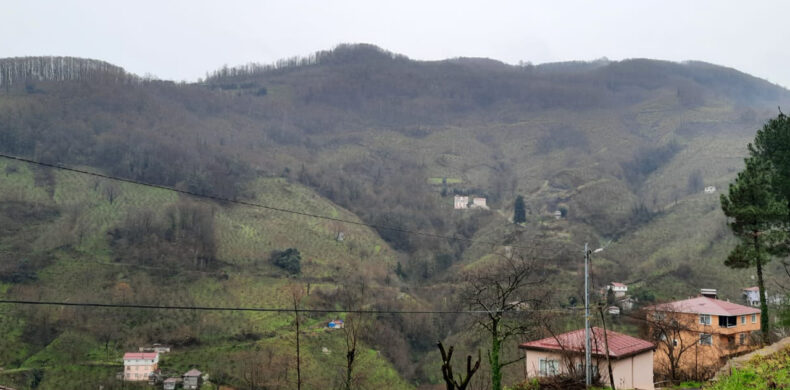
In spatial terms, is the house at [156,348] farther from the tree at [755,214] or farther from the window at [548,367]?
the tree at [755,214]

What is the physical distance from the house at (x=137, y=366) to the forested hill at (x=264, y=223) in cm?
229

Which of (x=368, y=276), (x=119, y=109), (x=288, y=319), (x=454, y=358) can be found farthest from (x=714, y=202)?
(x=119, y=109)

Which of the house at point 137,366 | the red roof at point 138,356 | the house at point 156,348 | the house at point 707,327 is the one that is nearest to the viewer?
the house at point 707,327

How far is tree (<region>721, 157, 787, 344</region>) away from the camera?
2642 centimetres

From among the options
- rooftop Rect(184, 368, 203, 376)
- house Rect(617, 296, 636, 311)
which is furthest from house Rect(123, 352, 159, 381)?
house Rect(617, 296, 636, 311)

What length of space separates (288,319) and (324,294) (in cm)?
827

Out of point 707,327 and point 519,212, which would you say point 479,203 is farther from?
point 707,327

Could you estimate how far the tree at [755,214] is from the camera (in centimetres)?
2642

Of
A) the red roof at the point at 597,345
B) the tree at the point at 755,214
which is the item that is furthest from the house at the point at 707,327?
the red roof at the point at 597,345

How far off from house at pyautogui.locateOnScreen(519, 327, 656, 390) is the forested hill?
16.6 meters

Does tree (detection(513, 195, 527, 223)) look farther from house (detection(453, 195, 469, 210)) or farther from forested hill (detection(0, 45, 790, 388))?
house (detection(453, 195, 469, 210))

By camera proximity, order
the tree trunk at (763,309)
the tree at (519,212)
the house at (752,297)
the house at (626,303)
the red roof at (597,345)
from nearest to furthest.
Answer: the red roof at (597,345), the tree trunk at (763,309), the house at (752,297), the house at (626,303), the tree at (519,212)

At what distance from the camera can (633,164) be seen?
602ft

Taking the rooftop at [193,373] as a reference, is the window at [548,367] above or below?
above
